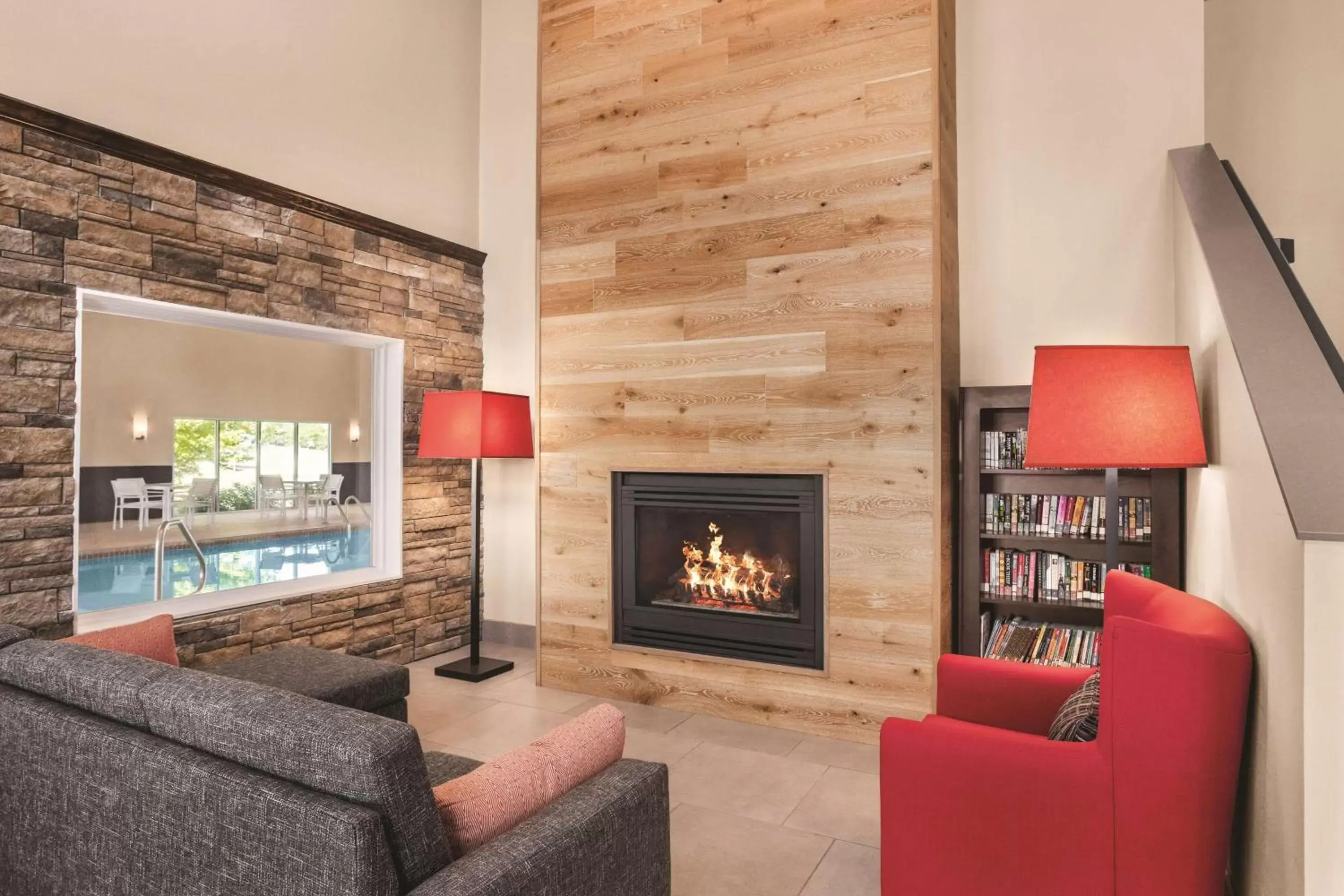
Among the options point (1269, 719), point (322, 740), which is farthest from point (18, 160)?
point (1269, 719)

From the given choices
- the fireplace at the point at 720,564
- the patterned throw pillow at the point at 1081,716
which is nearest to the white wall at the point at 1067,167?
the fireplace at the point at 720,564

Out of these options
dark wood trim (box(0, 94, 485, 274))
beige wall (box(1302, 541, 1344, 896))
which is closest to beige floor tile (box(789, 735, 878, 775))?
beige wall (box(1302, 541, 1344, 896))

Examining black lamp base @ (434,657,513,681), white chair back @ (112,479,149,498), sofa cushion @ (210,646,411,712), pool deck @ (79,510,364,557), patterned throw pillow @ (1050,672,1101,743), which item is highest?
white chair back @ (112,479,149,498)

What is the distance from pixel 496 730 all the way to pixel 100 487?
2.02 metres

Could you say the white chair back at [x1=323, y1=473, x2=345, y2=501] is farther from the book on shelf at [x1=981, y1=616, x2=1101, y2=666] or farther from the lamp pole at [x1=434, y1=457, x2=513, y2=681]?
the book on shelf at [x1=981, y1=616, x2=1101, y2=666]

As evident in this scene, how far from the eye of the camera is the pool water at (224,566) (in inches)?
139

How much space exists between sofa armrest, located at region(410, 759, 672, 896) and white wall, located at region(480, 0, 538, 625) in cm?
354

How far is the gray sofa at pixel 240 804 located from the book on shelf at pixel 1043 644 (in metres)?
2.20

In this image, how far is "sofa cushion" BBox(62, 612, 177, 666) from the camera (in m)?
2.45

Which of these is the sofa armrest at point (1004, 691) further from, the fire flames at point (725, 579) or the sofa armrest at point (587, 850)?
the fire flames at point (725, 579)

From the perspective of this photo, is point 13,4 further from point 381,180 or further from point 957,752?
point 957,752

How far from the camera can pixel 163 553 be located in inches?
150

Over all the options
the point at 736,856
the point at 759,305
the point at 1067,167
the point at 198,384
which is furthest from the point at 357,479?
the point at 1067,167

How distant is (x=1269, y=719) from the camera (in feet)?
5.30
